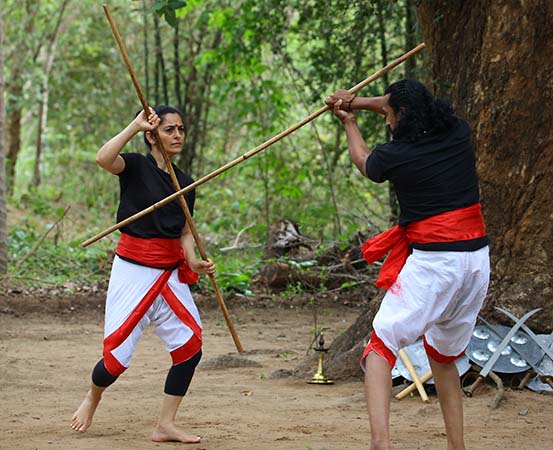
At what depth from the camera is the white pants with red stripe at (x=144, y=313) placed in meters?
4.47

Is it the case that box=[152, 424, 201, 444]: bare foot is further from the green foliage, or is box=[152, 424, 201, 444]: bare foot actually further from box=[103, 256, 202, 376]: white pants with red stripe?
the green foliage

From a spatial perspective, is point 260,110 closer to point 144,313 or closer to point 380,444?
point 144,313

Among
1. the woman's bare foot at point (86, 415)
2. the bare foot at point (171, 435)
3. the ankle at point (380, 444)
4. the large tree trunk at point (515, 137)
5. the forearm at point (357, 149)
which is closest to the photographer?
the ankle at point (380, 444)

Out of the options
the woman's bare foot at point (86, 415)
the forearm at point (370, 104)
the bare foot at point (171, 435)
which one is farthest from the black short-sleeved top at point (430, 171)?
the woman's bare foot at point (86, 415)

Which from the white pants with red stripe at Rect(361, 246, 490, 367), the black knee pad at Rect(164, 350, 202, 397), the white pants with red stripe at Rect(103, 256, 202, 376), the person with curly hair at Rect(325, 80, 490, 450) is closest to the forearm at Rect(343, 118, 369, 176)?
the person with curly hair at Rect(325, 80, 490, 450)

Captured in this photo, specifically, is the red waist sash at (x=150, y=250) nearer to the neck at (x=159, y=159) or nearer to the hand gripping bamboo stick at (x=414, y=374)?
the neck at (x=159, y=159)

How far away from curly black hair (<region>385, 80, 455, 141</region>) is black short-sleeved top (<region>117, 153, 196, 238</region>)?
1.27 metres

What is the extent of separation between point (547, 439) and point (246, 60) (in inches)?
331

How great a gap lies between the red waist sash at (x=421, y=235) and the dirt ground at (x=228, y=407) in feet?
3.22

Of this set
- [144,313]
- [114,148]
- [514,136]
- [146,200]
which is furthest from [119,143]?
[514,136]

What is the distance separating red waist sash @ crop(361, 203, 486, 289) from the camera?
3.84 m

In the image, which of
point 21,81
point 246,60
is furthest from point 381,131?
point 21,81

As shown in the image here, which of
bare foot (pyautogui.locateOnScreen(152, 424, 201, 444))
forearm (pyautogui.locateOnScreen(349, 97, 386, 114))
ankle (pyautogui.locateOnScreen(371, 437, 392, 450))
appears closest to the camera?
ankle (pyautogui.locateOnScreen(371, 437, 392, 450))

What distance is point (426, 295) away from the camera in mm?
3791
